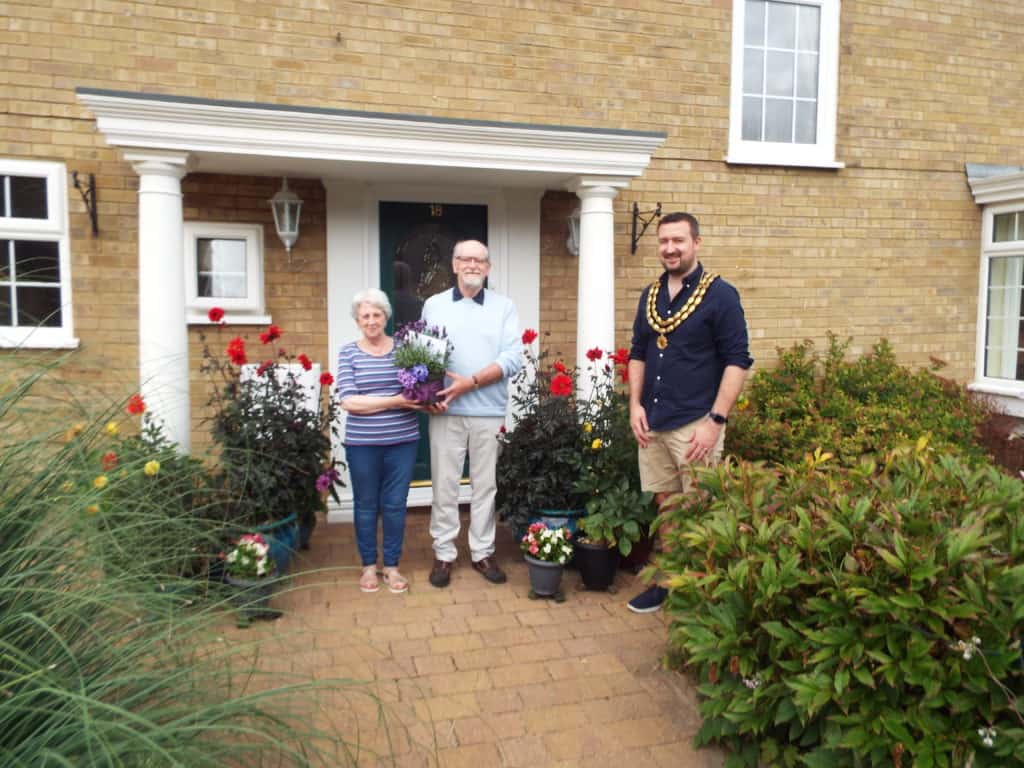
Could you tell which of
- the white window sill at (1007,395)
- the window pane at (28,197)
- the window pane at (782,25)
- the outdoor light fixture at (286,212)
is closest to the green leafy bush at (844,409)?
the white window sill at (1007,395)

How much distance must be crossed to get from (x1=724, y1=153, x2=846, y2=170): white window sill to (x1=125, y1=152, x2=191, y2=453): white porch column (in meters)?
4.30

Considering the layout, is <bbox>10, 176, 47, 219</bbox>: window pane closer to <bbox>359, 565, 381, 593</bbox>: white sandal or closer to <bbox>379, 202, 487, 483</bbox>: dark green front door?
<bbox>379, 202, 487, 483</bbox>: dark green front door

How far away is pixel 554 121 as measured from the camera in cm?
594

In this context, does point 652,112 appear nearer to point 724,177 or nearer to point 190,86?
point 724,177

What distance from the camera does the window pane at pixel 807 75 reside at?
6699 mm

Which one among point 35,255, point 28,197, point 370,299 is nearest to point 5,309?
point 35,255

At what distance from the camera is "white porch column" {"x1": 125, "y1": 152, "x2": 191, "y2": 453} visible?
14.9 ft

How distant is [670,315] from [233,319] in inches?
129

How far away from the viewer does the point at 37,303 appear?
527 centimetres

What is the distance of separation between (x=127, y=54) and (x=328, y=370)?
8.24 ft

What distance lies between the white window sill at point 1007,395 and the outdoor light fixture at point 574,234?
4.10 metres

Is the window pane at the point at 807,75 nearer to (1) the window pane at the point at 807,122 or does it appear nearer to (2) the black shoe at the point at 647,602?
(1) the window pane at the point at 807,122

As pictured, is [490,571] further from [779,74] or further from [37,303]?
[779,74]

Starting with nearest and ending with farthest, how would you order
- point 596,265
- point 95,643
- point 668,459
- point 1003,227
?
point 95,643 → point 668,459 → point 596,265 → point 1003,227
